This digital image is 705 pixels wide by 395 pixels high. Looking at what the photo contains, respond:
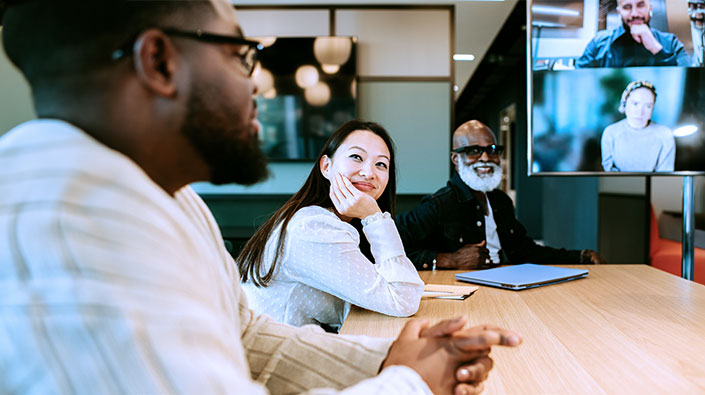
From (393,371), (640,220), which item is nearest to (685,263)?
(640,220)

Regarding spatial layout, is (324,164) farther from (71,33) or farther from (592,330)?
(71,33)

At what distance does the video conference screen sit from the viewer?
2291 mm

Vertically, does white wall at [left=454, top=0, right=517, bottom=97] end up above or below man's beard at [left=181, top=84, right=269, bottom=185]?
above

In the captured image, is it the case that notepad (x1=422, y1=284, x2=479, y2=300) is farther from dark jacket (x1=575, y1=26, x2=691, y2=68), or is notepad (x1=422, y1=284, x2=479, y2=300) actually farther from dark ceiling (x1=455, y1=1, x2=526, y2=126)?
dark ceiling (x1=455, y1=1, x2=526, y2=126)

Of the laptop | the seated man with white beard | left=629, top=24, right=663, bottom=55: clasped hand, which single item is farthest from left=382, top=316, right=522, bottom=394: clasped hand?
left=629, top=24, right=663, bottom=55: clasped hand

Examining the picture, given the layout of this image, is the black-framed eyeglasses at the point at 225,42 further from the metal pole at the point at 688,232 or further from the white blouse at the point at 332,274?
the metal pole at the point at 688,232

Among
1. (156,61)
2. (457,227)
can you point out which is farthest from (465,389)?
(457,227)

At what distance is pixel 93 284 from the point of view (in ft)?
1.30

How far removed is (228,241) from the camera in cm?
403

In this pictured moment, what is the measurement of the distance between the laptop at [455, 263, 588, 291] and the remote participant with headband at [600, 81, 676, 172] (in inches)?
33.9

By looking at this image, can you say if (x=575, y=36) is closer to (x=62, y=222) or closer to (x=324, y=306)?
(x=324, y=306)

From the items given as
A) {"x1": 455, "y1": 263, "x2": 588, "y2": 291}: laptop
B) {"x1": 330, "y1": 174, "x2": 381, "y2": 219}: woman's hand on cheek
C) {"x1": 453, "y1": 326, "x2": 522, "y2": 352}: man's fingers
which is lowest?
{"x1": 455, "y1": 263, "x2": 588, "y2": 291}: laptop

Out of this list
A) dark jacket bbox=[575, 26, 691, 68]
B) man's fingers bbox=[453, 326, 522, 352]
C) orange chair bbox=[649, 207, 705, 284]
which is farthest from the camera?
orange chair bbox=[649, 207, 705, 284]

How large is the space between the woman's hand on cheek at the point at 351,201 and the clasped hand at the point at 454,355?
0.72 m
